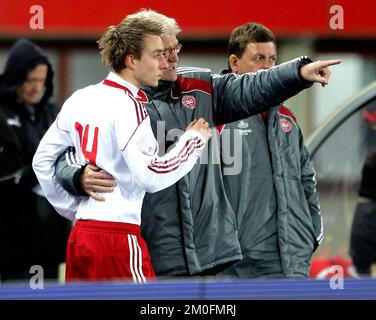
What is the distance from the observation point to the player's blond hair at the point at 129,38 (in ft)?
13.5

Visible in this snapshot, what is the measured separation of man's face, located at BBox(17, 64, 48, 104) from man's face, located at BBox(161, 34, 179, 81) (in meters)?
1.39

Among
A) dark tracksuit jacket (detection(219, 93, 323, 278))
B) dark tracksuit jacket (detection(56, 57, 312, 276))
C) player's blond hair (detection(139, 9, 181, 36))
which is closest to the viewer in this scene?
player's blond hair (detection(139, 9, 181, 36))

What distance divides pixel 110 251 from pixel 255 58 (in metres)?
1.29

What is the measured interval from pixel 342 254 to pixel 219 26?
1573mm

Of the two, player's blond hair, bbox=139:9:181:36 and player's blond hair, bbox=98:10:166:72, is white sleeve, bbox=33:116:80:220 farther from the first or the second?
player's blond hair, bbox=139:9:181:36

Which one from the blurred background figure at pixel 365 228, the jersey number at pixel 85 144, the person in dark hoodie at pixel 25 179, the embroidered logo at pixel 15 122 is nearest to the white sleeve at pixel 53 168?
the jersey number at pixel 85 144

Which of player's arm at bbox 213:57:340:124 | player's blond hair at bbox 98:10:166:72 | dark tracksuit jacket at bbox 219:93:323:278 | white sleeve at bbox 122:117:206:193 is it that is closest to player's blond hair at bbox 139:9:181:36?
player's blond hair at bbox 98:10:166:72

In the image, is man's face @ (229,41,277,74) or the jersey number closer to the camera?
the jersey number

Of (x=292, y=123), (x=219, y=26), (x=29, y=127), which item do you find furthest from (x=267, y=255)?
(x=219, y=26)

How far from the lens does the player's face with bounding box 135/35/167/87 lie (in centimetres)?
412

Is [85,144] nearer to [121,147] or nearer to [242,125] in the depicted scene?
[121,147]

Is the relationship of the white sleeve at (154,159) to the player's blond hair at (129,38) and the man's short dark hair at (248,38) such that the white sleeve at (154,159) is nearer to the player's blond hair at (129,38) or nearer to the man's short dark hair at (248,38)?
the player's blond hair at (129,38)
